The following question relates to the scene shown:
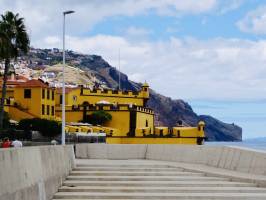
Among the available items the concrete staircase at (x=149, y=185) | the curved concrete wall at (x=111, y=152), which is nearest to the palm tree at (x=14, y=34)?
the curved concrete wall at (x=111, y=152)

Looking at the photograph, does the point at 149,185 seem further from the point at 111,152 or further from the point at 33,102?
the point at 33,102

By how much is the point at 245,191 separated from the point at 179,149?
465 inches

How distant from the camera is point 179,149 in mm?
31109

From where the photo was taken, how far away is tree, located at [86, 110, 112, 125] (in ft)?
298

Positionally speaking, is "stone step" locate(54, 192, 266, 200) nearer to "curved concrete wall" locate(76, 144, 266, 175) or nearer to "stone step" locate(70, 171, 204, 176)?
"curved concrete wall" locate(76, 144, 266, 175)

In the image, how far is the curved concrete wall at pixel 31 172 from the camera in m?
13.0

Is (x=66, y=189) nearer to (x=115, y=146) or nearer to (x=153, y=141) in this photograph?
(x=115, y=146)

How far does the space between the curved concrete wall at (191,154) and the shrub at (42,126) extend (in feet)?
121

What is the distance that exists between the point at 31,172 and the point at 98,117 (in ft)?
248

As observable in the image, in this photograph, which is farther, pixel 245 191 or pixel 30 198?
pixel 245 191

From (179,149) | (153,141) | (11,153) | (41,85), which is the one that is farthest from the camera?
(153,141)

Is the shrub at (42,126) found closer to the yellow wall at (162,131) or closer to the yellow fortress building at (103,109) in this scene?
the yellow fortress building at (103,109)

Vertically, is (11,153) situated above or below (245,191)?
above

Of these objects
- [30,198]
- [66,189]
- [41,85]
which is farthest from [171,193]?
[41,85]
